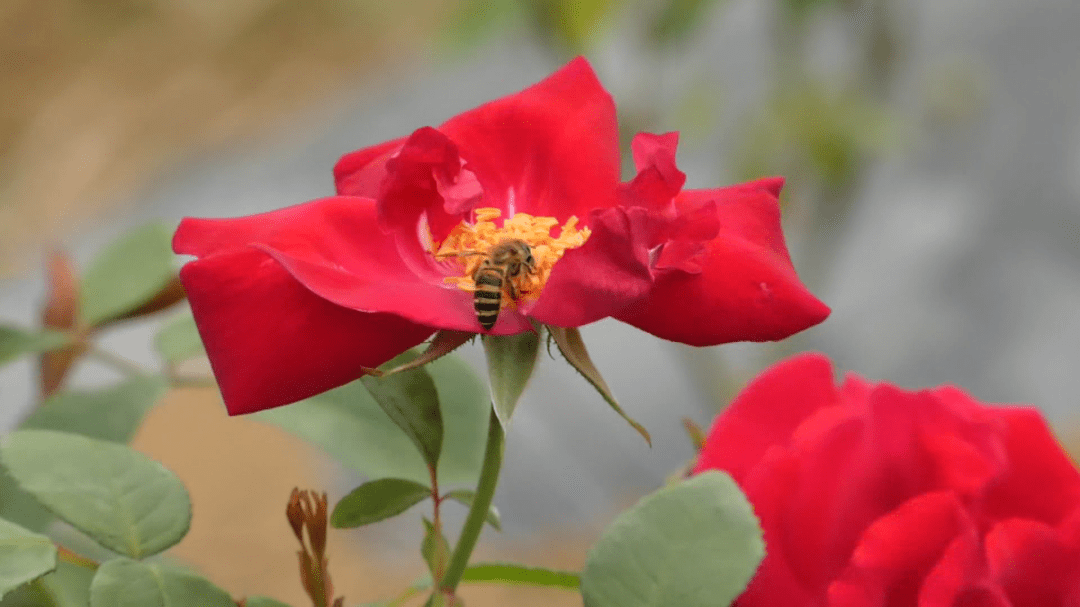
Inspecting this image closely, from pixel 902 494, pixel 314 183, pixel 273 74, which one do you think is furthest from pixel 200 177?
pixel 902 494

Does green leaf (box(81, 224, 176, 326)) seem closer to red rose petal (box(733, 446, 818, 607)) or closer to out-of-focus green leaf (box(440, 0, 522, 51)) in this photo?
red rose petal (box(733, 446, 818, 607))

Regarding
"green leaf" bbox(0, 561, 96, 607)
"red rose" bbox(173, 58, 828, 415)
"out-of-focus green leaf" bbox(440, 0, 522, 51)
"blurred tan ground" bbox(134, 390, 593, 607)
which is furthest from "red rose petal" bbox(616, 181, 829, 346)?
"blurred tan ground" bbox(134, 390, 593, 607)

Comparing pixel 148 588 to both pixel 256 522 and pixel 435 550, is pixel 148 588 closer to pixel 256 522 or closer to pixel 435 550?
pixel 435 550

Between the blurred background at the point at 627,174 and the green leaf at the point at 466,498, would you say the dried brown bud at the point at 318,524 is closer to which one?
the green leaf at the point at 466,498

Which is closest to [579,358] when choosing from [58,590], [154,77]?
[58,590]

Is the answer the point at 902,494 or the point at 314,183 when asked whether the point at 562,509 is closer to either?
the point at 314,183

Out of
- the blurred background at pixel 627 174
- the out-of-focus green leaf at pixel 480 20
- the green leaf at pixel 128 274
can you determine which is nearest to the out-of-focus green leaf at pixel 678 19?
the blurred background at pixel 627 174

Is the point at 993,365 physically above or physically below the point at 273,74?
below
